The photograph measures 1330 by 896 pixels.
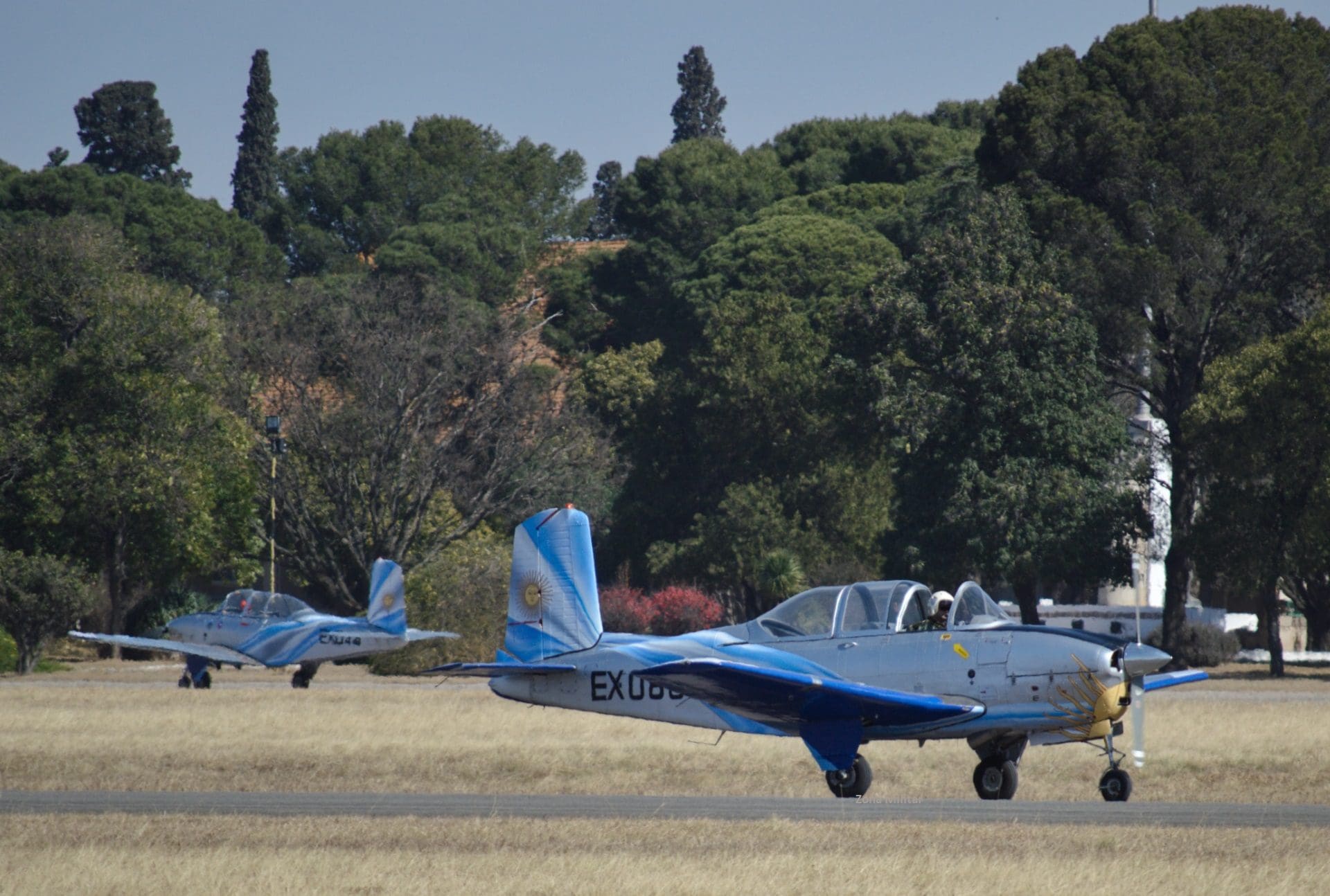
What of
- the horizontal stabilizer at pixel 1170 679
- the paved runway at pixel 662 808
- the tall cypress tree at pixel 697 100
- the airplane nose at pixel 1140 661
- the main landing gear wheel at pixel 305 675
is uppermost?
the tall cypress tree at pixel 697 100

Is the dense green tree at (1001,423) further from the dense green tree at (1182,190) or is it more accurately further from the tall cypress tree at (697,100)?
the tall cypress tree at (697,100)

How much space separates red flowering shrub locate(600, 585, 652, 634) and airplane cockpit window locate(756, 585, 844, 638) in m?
36.4

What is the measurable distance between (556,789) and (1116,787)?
6199mm

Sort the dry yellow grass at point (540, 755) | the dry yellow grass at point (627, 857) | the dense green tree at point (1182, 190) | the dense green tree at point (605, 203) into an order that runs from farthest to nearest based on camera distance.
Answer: the dense green tree at point (605, 203), the dense green tree at point (1182, 190), the dry yellow grass at point (540, 755), the dry yellow grass at point (627, 857)

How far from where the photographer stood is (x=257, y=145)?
95188 mm

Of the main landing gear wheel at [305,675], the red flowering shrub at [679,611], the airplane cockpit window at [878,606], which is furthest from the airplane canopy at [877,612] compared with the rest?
the red flowering shrub at [679,611]

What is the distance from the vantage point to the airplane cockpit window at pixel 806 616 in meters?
17.5

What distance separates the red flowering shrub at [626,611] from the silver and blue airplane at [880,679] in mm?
35700

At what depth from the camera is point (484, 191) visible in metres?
84.0

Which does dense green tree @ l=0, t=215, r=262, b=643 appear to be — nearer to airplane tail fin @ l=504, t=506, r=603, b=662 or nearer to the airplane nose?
airplane tail fin @ l=504, t=506, r=603, b=662

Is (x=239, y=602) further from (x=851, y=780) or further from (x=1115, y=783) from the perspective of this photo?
(x=1115, y=783)

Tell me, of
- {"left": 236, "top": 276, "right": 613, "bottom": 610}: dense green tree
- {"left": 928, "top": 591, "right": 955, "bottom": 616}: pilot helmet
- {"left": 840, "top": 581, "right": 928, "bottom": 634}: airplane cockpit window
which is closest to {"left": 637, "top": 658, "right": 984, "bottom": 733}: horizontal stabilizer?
{"left": 840, "top": 581, "right": 928, "bottom": 634}: airplane cockpit window

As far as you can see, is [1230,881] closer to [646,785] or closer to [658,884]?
[658,884]

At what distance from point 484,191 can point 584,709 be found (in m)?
67.4
